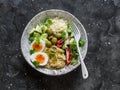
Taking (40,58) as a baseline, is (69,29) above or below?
above

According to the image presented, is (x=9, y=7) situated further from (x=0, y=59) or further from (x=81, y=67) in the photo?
(x=81, y=67)

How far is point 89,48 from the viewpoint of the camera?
1.99 metres

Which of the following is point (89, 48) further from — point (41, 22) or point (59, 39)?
point (41, 22)

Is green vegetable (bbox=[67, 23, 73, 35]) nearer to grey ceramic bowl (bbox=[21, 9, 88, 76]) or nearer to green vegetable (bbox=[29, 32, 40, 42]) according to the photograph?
grey ceramic bowl (bbox=[21, 9, 88, 76])

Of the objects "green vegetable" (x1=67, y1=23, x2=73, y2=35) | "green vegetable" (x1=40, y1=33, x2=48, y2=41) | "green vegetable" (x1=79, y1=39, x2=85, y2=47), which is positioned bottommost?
"green vegetable" (x1=79, y1=39, x2=85, y2=47)

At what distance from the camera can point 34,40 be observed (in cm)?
191

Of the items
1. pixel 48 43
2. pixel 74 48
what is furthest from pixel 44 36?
pixel 74 48

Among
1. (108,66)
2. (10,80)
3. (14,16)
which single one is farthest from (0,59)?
(108,66)

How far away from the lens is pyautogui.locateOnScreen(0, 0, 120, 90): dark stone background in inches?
76.2

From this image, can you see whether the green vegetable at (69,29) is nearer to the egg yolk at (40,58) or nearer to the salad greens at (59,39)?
the salad greens at (59,39)

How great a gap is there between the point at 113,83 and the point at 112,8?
405mm

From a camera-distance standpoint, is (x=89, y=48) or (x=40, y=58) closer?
(x=40, y=58)

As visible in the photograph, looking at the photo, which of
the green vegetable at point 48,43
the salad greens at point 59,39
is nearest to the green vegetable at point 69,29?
the salad greens at point 59,39

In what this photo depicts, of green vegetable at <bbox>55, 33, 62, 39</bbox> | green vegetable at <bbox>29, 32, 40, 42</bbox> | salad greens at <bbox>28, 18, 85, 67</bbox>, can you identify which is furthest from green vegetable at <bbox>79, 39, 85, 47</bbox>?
green vegetable at <bbox>29, 32, 40, 42</bbox>
